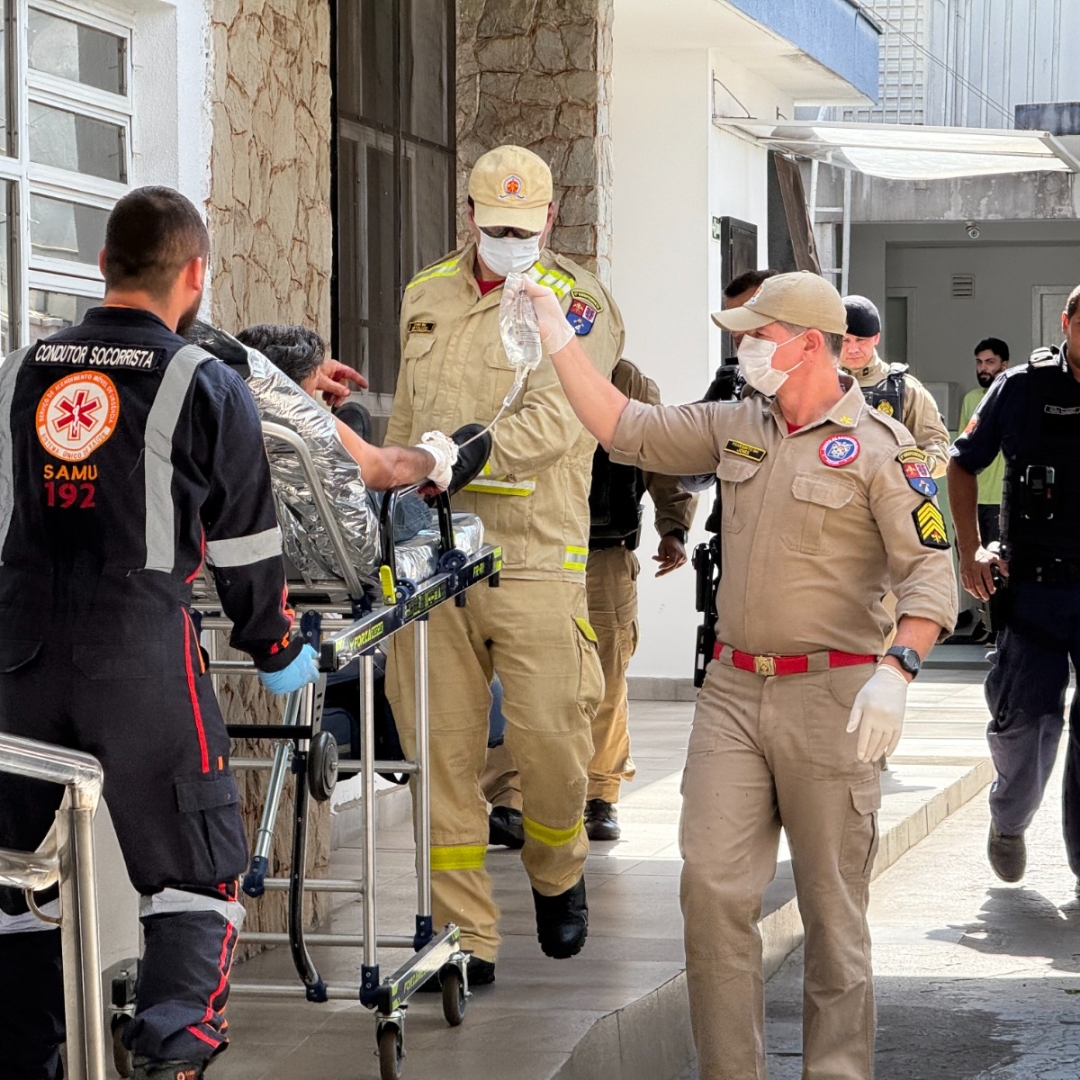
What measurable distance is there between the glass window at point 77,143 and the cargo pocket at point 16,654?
75.4 inches

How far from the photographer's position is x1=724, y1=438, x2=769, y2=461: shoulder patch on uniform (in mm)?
4574

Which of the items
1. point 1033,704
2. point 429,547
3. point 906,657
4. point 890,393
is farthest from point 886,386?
point 906,657

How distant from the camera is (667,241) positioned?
495 inches

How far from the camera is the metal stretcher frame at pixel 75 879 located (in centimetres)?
260

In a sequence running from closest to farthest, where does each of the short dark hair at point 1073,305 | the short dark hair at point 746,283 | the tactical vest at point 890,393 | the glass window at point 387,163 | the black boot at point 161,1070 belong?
the black boot at point 161,1070, the short dark hair at point 1073,305, the short dark hair at point 746,283, the glass window at point 387,163, the tactical vest at point 890,393

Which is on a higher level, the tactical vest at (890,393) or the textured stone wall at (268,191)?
the textured stone wall at (268,191)

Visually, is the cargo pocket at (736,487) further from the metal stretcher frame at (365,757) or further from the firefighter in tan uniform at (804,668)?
the metal stretcher frame at (365,757)

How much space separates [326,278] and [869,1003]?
2.91 m

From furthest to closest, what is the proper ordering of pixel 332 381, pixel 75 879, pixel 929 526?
pixel 332 381
pixel 929 526
pixel 75 879

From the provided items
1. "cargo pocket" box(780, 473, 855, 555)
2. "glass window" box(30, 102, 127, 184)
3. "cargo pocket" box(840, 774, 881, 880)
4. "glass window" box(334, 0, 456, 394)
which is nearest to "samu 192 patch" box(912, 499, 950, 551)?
"cargo pocket" box(780, 473, 855, 555)

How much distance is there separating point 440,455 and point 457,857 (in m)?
1.30

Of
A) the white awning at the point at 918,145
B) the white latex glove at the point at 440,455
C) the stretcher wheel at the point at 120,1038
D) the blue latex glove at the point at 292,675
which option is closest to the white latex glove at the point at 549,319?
the white latex glove at the point at 440,455

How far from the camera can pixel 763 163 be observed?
13930 mm

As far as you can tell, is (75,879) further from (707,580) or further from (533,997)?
(707,580)
